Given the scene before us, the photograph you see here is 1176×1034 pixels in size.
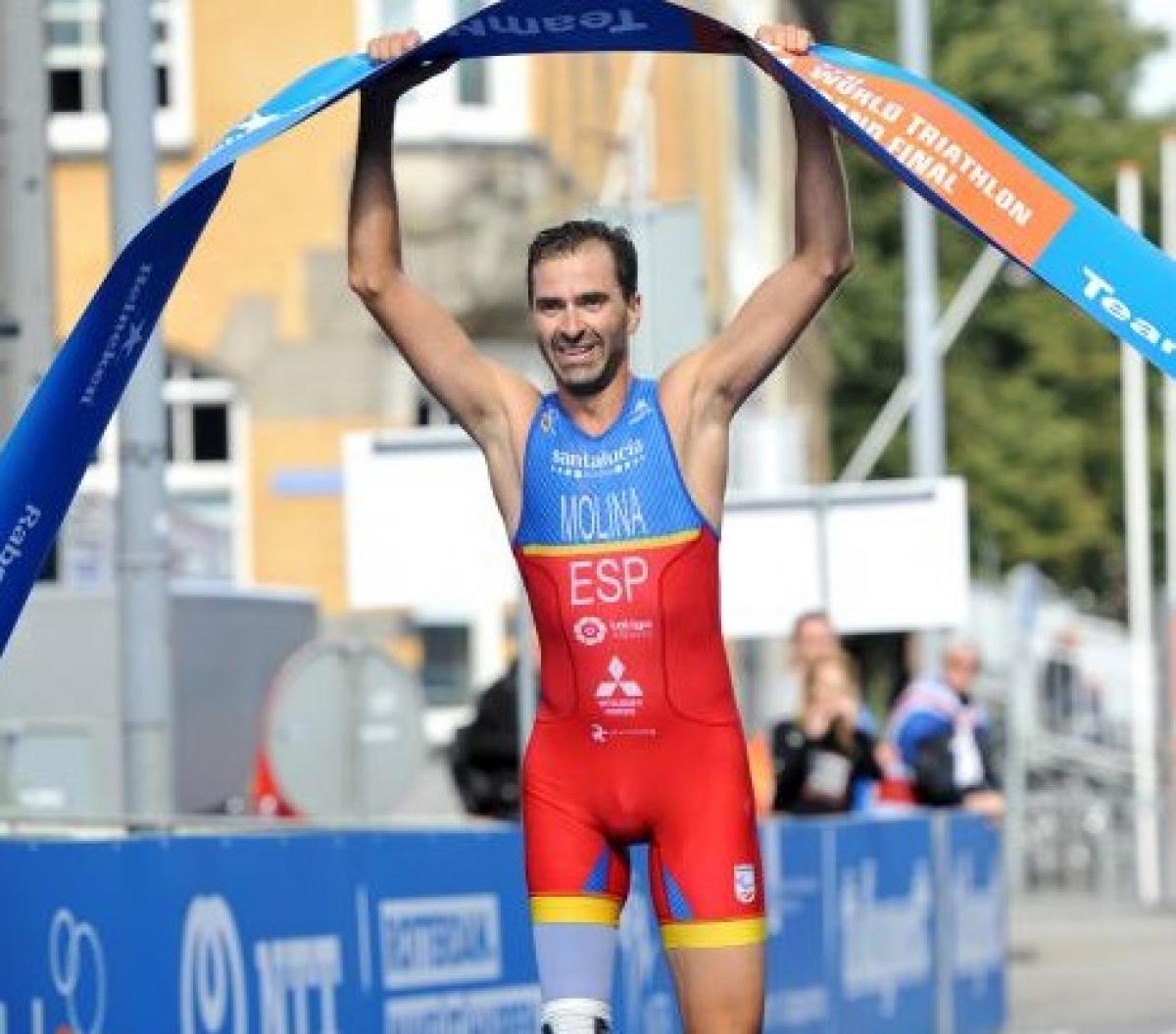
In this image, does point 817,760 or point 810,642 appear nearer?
point 810,642

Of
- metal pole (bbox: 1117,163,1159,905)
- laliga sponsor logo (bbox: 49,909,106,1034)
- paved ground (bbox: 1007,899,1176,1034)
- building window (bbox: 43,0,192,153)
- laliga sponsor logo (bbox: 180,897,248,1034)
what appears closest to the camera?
laliga sponsor logo (bbox: 49,909,106,1034)

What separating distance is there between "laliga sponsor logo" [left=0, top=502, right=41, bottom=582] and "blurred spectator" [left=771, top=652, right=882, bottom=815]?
1017 cm

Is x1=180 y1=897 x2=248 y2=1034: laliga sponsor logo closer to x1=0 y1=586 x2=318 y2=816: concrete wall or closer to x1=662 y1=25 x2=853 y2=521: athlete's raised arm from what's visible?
x1=662 y1=25 x2=853 y2=521: athlete's raised arm

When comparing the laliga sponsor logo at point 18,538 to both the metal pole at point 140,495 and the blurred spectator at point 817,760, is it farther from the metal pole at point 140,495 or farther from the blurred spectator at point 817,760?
the blurred spectator at point 817,760

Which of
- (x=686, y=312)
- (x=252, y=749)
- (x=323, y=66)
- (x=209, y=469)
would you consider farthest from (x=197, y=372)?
(x=323, y=66)

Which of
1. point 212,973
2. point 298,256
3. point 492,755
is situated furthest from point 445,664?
point 212,973

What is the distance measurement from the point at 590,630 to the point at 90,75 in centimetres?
2517

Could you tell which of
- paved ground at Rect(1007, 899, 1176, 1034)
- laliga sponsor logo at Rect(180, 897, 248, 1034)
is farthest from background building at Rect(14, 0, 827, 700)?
laliga sponsor logo at Rect(180, 897, 248, 1034)

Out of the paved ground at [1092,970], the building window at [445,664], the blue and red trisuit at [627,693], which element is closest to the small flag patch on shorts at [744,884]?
the blue and red trisuit at [627,693]

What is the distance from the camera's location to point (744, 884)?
8.51 metres

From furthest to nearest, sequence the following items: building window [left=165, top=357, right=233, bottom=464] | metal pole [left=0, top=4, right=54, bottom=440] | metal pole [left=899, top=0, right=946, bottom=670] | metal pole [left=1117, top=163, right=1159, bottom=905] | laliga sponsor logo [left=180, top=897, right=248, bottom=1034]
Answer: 1. metal pole [left=1117, top=163, right=1159, bottom=905]
2. building window [left=165, top=357, right=233, bottom=464]
3. metal pole [left=899, top=0, right=946, bottom=670]
4. metal pole [left=0, top=4, right=54, bottom=440]
5. laliga sponsor logo [left=180, top=897, right=248, bottom=1034]

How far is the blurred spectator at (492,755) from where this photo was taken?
19375 mm

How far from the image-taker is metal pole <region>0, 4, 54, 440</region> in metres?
13.3

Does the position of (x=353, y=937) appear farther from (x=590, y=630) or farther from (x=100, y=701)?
(x=100, y=701)
